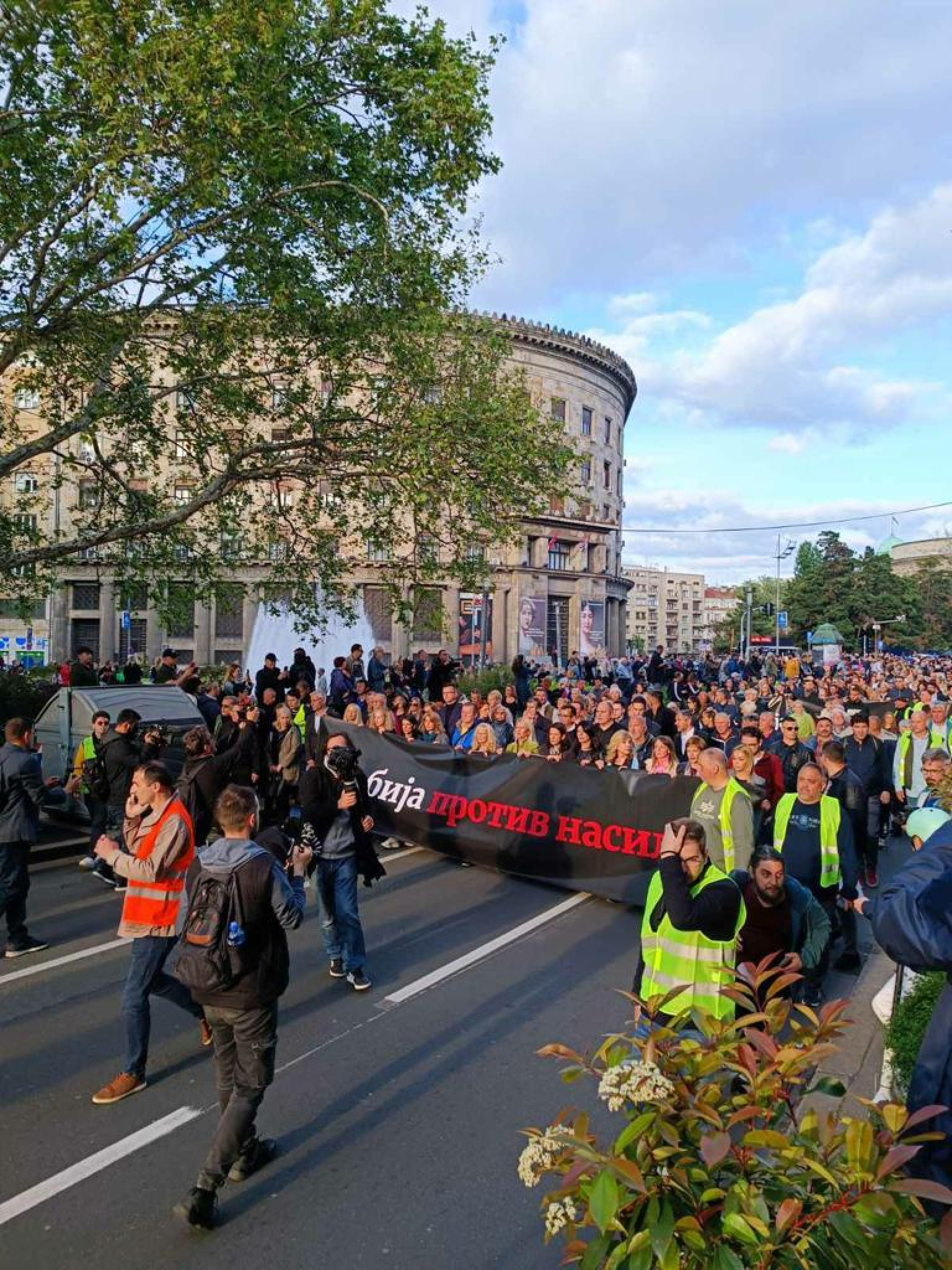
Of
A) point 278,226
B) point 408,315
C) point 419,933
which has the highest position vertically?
point 278,226

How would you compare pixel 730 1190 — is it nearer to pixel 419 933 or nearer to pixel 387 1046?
pixel 387 1046

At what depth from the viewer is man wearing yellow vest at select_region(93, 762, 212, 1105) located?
4988 mm

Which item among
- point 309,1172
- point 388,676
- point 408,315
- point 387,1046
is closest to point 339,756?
point 387,1046

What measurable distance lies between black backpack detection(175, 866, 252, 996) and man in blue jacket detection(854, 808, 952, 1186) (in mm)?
2711

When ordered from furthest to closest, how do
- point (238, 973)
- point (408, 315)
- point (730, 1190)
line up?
point (408, 315), point (238, 973), point (730, 1190)

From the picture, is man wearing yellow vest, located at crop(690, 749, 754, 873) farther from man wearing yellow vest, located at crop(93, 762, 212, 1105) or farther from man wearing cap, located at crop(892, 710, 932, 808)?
man wearing cap, located at crop(892, 710, 932, 808)

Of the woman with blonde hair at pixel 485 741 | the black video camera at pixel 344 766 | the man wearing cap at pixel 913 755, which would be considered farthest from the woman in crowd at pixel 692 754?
the black video camera at pixel 344 766

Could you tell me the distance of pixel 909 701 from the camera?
61.2 feet

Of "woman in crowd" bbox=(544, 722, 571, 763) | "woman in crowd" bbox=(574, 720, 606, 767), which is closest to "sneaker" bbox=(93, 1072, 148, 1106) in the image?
Answer: "woman in crowd" bbox=(544, 722, 571, 763)

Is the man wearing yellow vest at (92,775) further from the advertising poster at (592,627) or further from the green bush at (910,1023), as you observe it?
the advertising poster at (592,627)

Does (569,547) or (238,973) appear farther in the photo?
(569,547)

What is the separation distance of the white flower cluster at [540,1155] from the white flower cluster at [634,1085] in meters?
0.14

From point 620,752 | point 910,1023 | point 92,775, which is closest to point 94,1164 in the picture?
point 910,1023

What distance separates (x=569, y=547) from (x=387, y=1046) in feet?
193
